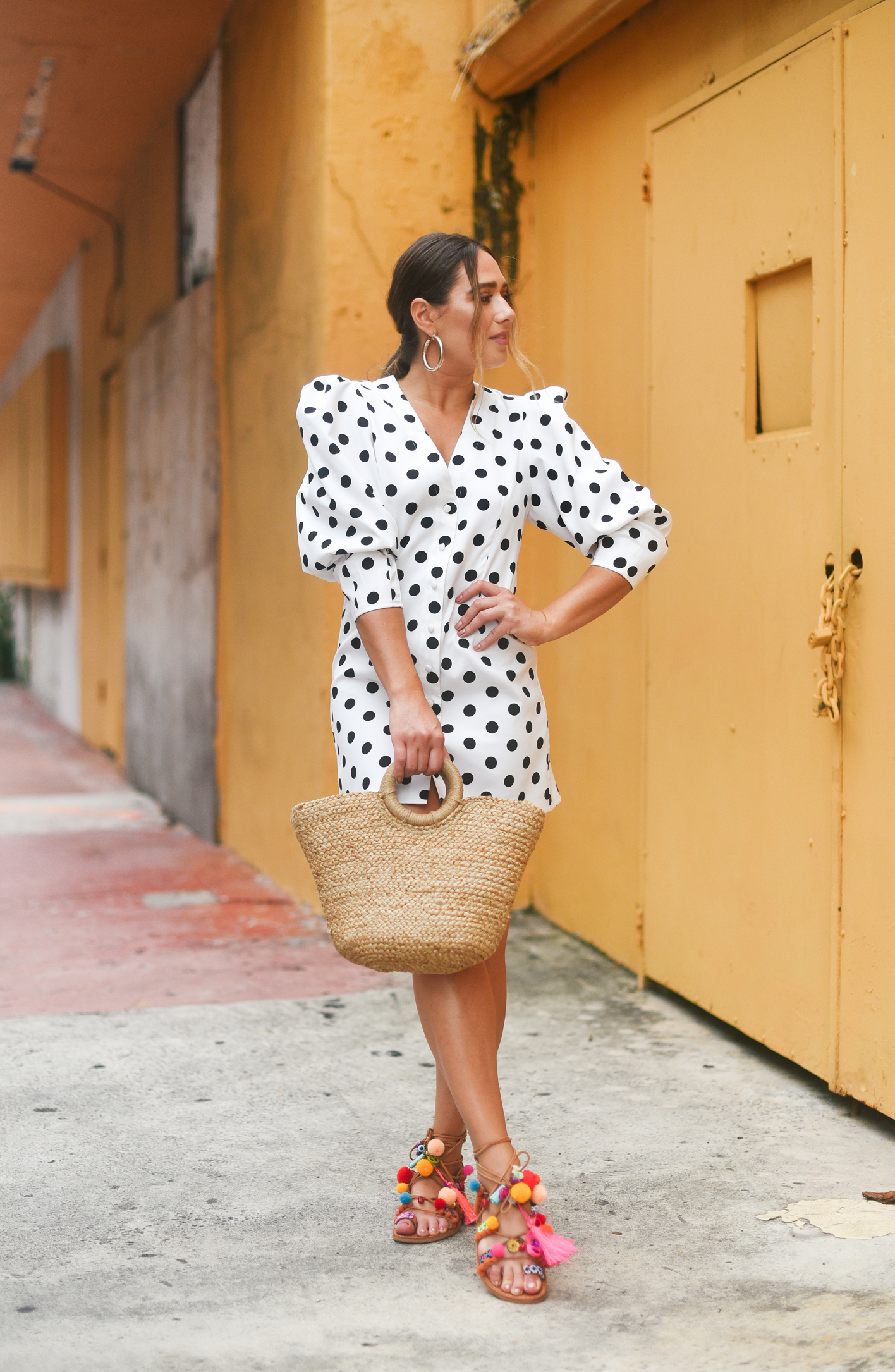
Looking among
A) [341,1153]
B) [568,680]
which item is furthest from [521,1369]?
[568,680]

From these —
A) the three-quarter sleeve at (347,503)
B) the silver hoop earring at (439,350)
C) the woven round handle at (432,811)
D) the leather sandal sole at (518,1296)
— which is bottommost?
the leather sandal sole at (518,1296)

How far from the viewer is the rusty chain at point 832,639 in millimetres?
3086

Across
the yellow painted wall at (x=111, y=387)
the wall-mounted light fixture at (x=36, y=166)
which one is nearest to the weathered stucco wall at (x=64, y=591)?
the yellow painted wall at (x=111, y=387)

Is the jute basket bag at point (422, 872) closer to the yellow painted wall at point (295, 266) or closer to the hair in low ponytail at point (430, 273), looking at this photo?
the hair in low ponytail at point (430, 273)

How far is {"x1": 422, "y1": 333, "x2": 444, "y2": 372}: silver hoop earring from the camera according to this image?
8.18ft

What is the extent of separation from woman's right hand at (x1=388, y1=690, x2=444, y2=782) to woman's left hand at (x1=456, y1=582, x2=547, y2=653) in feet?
0.51

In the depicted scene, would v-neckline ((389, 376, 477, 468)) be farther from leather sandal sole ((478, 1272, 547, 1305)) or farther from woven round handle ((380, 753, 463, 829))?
leather sandal sole ((478, 1272, 547, 1305))

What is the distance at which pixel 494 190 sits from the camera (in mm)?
4867

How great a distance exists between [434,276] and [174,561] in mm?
4885

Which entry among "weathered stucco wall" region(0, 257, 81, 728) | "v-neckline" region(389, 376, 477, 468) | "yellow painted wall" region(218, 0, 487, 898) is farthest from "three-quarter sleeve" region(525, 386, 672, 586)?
"weathered stucco wall" region(0, 257, 81, 728)

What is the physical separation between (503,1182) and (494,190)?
3555 millimetres

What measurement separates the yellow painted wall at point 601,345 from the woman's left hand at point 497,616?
1626 millimetres

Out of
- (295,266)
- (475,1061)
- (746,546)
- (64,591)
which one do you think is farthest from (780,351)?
(64,591)

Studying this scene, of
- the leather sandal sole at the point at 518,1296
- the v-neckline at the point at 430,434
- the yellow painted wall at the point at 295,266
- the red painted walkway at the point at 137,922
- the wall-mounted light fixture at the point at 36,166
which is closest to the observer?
the leather sandal sole at the point at 518,1296
